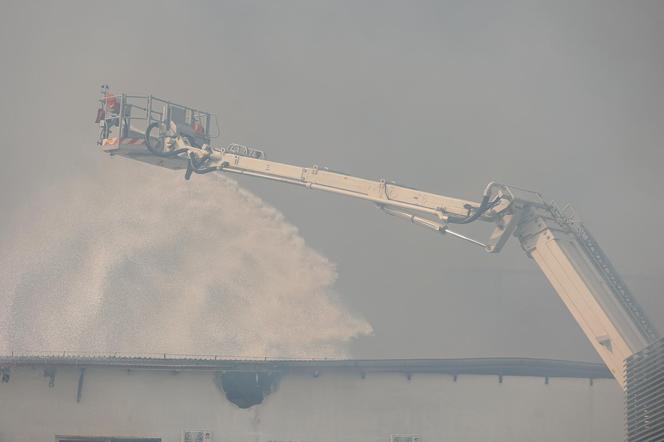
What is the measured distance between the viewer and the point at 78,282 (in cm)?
3105

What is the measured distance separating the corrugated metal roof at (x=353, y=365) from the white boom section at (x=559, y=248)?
3.76 meters

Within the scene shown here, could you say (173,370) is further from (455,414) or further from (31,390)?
(455,414)

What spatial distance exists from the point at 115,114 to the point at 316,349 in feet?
47.5

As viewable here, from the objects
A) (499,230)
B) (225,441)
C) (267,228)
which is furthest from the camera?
(267,228)

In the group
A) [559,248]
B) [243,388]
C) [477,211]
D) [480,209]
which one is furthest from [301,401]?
[559,248]

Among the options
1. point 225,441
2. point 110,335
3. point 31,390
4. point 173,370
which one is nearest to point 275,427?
point 225,441

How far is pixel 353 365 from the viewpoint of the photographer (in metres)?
19.1

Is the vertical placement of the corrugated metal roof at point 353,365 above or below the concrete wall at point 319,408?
above

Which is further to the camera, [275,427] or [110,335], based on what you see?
[110,335]

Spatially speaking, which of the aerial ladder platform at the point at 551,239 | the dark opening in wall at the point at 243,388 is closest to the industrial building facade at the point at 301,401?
the dark opening in wall at the point at 243,388

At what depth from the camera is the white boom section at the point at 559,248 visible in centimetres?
1515

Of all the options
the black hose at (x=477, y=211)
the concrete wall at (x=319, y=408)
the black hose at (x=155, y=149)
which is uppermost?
the black hose at (x=155, y=149)

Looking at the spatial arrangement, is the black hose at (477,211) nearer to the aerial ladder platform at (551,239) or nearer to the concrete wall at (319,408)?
the aerial ladder platform at (551,239)

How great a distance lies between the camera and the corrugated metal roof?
61.8 feet
